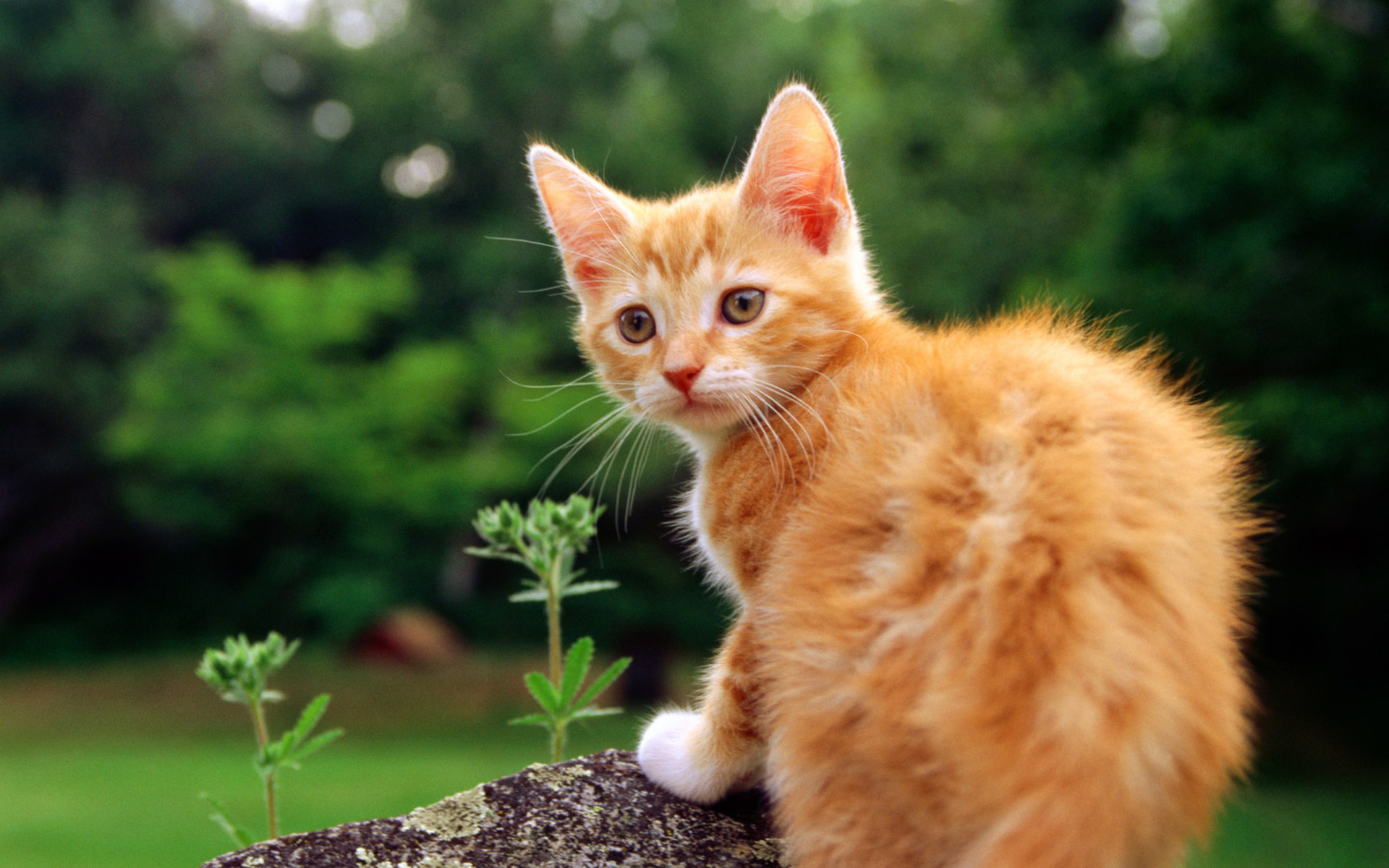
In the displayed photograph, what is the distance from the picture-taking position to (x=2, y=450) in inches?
593

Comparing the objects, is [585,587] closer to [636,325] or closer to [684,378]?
[684,378]

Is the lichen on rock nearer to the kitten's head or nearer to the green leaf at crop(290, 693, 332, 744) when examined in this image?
the green leaf at crop(290, 693, 332, 744)

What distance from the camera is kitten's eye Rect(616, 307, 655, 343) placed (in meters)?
2.39

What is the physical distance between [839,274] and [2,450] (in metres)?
15.9

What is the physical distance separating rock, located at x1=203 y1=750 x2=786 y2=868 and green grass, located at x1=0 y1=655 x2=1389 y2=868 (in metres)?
4.22

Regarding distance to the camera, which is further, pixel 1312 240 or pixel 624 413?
pixel 1312 240

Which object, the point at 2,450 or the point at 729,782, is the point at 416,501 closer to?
the point at 2,450

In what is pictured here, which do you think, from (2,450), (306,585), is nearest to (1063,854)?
(306,585)

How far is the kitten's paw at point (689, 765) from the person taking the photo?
1.90m

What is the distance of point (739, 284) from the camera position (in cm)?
228

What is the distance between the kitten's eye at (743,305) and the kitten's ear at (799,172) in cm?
21

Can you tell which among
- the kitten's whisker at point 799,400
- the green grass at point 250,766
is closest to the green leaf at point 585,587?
the kitten's whisker at point 799,400

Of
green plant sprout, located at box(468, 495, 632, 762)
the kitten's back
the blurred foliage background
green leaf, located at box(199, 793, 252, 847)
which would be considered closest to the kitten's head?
green plant sprout, located at box(468, 495, 632, 762)

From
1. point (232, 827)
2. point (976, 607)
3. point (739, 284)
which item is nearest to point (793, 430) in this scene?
point (739, 284)
